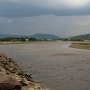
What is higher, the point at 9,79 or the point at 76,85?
the point at 9,79

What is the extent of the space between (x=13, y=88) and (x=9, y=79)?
585 mm

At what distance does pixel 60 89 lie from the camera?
24.9m

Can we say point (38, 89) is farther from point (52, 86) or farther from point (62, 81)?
point (62, 81)

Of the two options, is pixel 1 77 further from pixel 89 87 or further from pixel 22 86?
pixel 89 87

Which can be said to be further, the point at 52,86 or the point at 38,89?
the point at 52,86

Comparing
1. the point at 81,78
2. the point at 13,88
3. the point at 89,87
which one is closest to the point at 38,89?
the point at 13,88

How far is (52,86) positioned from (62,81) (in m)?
3.09

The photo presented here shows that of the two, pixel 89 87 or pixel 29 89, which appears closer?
pixel 29 89

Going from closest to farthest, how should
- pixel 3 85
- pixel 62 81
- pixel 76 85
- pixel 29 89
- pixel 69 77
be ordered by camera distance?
pixel 3 85 → pixel 29 89 → pixel 76 85 → pixel 62 81 → pixel 69 77

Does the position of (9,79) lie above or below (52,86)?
above

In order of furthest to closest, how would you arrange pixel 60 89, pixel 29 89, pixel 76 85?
pixel 76 85
pixel 60 89
pixel 29 89

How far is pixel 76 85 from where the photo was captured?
26.8 metres

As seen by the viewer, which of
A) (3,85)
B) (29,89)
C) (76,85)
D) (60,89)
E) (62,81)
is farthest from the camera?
(62,81)

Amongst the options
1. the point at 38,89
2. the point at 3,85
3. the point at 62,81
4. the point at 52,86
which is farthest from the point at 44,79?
the point at 3,85
